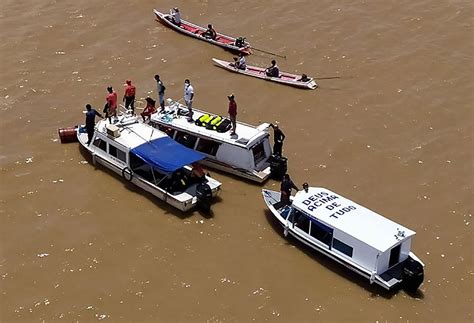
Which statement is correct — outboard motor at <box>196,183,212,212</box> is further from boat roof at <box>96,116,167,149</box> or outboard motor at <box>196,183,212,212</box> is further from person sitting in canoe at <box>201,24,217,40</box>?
person sitting in canoe at <box>201,24,217,40</box>

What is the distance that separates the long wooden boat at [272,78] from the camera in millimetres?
28562

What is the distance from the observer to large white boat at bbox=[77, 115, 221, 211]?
2119 centimetres

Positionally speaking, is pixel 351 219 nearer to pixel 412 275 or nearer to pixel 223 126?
pixel 412 275

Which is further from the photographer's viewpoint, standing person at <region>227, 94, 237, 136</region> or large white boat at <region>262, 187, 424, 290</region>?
standing person at <region>227, 94, 237, 136</region>

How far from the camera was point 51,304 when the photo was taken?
18.0 m

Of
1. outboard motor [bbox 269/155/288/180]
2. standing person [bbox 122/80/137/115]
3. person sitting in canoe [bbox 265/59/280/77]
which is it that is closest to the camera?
outboard motor [bbox 269/155/288/180]

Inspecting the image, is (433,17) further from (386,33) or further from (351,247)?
(351,247)

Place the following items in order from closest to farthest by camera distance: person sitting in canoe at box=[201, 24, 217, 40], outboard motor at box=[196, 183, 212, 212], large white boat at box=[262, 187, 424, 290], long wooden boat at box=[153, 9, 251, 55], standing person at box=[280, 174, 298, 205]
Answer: large white boat at box=[262, 187, 424, 290] < standing person at box=[280, 174, 298, 205] < outboard motor at box=[196, 183, 212, 212] < long wooden boat at box=[153, 9, 251, 55] < person sitting in canoe at box=[201, 24, 217, 40]

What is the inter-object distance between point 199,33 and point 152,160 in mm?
14138

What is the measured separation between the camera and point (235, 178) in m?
23.2

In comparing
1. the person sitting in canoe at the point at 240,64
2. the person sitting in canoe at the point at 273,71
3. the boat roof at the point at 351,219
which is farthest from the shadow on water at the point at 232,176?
the person sitting in canoe at the point at 240,64

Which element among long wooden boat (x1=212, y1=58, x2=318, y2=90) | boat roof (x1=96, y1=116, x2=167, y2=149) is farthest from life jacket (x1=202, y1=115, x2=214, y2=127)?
long wooden boat (x1=212, y1=58, x2=318, y2=90)

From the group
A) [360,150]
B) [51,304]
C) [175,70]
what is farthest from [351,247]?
[175,70]

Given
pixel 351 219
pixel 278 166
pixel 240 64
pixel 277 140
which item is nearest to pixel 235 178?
pixel 278 166
